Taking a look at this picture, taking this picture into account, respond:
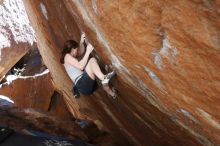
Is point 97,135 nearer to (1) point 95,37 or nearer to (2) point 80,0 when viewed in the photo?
(1) point 95,37

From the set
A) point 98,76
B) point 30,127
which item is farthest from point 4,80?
point 98,76

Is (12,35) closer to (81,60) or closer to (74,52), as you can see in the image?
(74,52)

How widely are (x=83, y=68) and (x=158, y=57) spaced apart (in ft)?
7.13

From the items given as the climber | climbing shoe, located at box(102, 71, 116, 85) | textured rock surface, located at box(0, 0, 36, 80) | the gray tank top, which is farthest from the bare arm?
textured rock surface, located at box(0, 0, 36, 80)

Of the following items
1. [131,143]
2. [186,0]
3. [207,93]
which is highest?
[186,0]

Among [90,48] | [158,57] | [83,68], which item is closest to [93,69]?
[83,68]

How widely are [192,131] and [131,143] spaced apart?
Answer: 346 centimetres

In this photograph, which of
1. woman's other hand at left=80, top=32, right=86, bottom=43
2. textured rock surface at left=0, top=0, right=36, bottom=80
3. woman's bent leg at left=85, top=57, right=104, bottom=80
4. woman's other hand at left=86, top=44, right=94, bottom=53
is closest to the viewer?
woman's bent leg at left=85, top=57, right=104, bottom=80

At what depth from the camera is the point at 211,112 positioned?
15.3 ft

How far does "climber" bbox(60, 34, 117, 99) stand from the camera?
251 inches

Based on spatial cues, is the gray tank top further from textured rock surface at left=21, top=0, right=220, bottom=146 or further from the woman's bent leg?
textured rock surface at left=21, top=0, right=220, bottom=146

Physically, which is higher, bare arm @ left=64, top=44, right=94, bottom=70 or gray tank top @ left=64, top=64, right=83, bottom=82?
bare arm @ left=64, top=44, right=94, bottom=70

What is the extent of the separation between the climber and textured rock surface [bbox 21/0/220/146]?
0.76 feet

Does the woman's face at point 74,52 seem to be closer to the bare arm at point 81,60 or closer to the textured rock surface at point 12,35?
the bare arm at point 81,60
